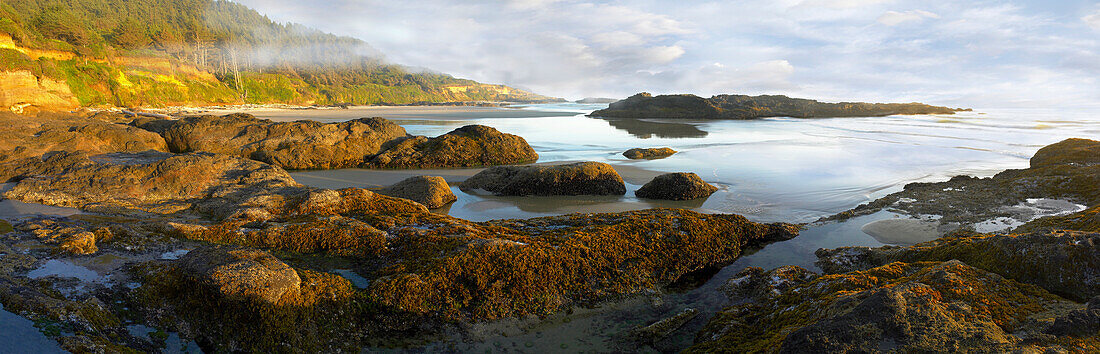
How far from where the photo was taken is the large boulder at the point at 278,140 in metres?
13.1

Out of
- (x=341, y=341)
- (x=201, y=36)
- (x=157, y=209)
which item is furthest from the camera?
(x=201, y=36)

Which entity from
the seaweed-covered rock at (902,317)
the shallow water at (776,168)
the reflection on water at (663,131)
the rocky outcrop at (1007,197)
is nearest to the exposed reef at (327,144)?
the shallow water at (776,168)

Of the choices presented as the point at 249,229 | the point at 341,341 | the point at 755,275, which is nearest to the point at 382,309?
the point at 341,341

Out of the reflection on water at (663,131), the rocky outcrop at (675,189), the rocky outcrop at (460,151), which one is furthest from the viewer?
the reflection on water at (663,131)

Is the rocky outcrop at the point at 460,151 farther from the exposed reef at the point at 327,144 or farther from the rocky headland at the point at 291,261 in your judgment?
the rocky headland at the point at 291,261

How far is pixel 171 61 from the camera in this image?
57875 millimetres

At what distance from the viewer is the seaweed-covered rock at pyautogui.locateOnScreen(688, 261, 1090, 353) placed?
2.23 meters

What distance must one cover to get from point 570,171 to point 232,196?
6.15m

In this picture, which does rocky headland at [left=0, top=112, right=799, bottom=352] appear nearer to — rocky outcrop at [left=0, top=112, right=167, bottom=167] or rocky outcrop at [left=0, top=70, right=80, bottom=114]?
rocky outcrop at [left=0, top=112, right=167, bottom=167]

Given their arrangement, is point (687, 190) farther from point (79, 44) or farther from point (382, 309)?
point (79, 44)

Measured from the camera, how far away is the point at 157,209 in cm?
593

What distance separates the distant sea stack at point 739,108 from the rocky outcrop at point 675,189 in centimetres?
4267

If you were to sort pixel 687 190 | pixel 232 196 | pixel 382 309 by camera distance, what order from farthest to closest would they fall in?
pixel 687 190 → pixel 232 196 → pixel 382 309

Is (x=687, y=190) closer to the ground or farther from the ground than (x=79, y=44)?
closer to the ground
